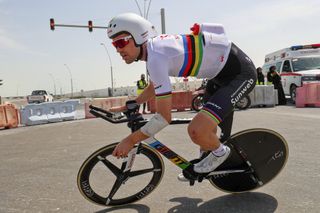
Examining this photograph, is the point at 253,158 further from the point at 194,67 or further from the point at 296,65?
the point at 296,65

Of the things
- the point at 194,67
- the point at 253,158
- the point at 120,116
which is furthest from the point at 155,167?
the point at 194,67

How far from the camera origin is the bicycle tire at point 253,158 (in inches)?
133

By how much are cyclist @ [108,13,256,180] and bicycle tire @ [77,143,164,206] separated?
424 mm

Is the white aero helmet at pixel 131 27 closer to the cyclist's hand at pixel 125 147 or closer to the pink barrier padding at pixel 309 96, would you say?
the cyclist's hand at pixel 125 147

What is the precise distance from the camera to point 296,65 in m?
16.9

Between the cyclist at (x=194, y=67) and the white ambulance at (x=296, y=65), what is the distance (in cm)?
1398

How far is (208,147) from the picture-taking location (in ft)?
9.76

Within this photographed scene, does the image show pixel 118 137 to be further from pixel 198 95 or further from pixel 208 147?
pixel 198 95

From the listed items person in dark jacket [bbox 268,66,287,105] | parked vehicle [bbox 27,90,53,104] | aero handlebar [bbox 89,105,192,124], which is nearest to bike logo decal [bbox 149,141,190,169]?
aero handlebar [bbox 89,105,192,124]

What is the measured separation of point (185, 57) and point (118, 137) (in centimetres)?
568

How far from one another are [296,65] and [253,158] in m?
14.9

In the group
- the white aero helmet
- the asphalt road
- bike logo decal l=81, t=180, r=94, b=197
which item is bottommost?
the asphalt road

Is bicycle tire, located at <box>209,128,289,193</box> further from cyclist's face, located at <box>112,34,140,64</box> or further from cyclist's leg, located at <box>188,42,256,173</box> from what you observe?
cyclist's face, located at <box>112,34,140,64</box>

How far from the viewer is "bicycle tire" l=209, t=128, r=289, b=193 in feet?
11.1
